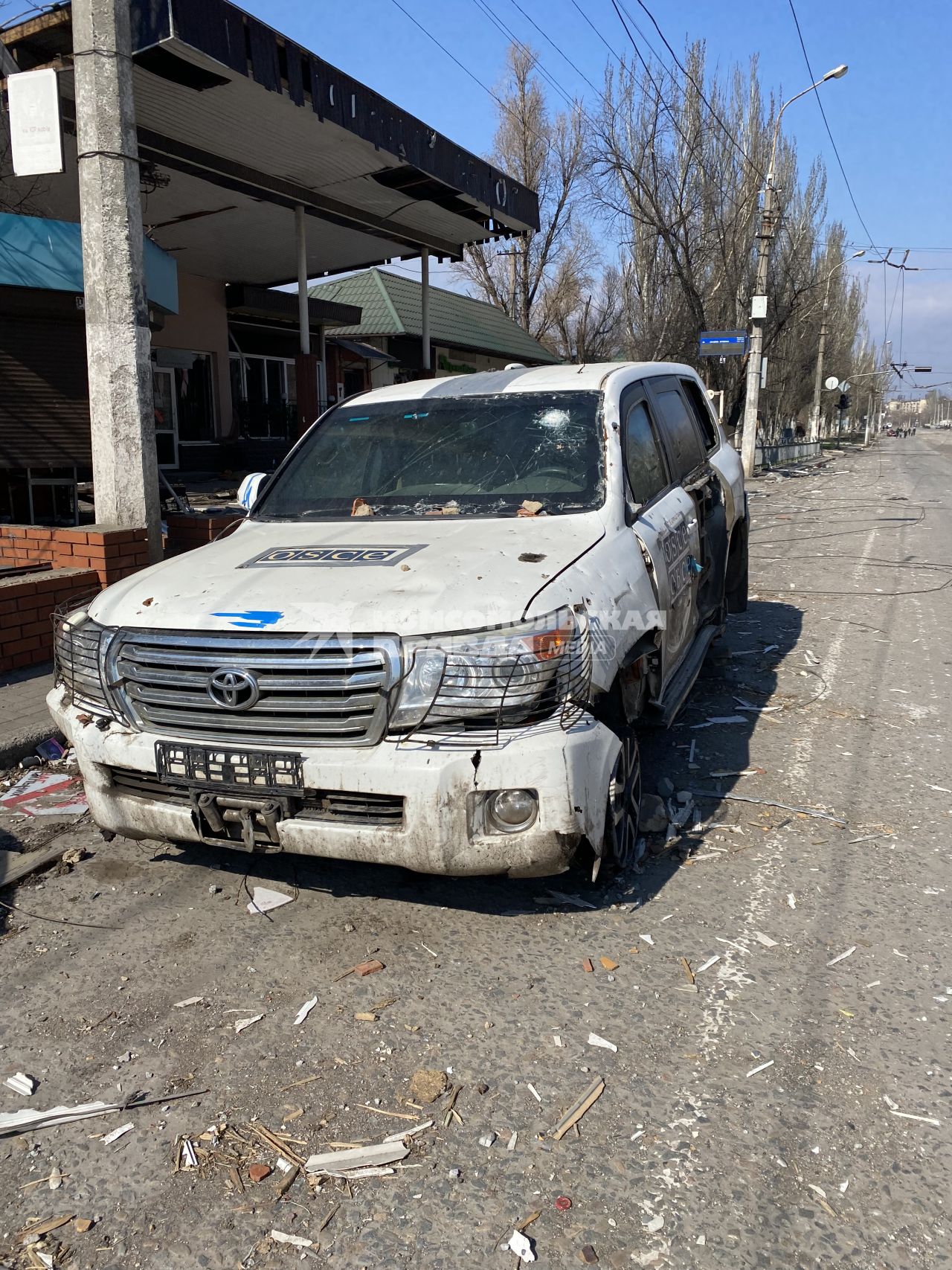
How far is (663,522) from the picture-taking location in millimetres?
4418

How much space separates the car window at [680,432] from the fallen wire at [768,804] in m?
1.72

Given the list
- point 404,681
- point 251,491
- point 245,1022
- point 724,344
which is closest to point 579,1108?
point 245,1022

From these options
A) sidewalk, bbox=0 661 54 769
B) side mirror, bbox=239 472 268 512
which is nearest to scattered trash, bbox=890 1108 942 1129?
side mirror, bbox=239 472 268 512

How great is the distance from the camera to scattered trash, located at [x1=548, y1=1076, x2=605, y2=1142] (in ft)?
7.87

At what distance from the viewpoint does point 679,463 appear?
17.2 feet

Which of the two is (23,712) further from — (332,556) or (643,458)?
(643,458)

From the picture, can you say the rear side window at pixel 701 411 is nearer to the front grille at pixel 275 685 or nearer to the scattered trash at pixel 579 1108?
the front grille at pixel 275 685

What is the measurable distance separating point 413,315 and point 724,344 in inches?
459

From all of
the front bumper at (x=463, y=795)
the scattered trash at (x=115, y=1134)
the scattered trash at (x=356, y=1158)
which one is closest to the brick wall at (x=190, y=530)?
the front bumper at (x=463, y=795)

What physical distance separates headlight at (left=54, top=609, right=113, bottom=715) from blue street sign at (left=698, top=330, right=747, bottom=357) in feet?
63.3

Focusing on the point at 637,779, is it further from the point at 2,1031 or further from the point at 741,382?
the point at 741,382

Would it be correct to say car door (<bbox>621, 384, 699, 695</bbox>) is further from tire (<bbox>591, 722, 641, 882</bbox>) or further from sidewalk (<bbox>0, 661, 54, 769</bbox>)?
sidewalk (<bbox>0, 661, 54, 769</bbox>)

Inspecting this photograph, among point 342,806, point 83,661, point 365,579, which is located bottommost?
point 342,806

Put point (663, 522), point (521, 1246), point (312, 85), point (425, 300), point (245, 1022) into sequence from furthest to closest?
point (425, 300)
point (312, 85)
point (663, 522)
point (245, 1022)
point (521, 1246)
